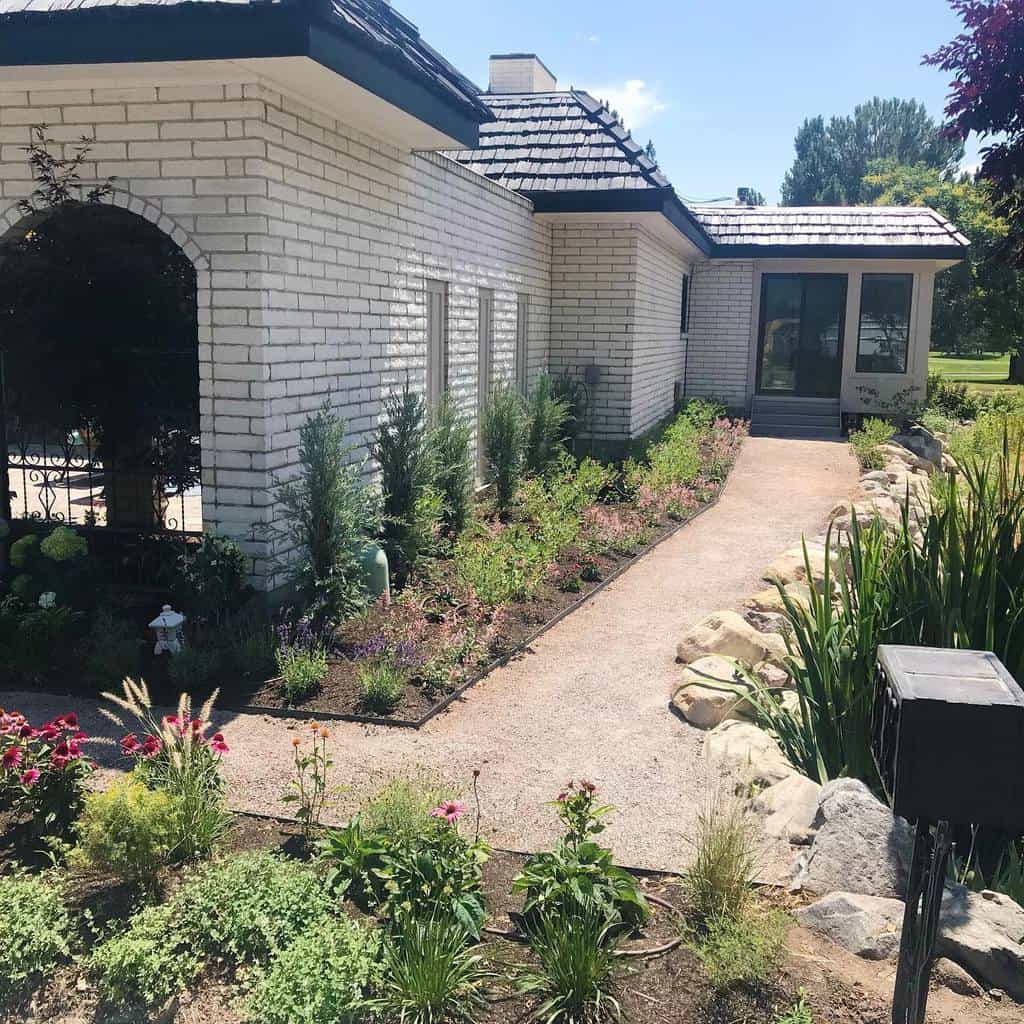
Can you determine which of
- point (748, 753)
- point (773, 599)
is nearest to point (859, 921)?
point (748, 753)

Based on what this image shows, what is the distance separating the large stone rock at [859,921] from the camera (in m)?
3.41

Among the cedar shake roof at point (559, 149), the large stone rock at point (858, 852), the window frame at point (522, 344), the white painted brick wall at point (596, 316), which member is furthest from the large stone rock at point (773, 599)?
the white painted brick wall at point (596, 316)

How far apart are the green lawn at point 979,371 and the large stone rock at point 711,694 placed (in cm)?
2163

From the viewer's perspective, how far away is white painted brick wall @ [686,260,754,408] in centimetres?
2180

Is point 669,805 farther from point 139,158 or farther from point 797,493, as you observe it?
point 797,493

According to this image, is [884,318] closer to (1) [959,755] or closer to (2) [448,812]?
(2) [448,812]

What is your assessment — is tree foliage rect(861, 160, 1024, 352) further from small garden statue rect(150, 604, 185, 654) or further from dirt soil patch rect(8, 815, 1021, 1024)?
dirt soil patch rect(8, 815, 1021, 1024)

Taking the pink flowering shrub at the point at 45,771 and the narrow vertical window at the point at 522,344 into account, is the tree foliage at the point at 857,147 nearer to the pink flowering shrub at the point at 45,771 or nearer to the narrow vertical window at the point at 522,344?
the narrow vertical window at the point at 522,344

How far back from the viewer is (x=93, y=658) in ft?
19.7

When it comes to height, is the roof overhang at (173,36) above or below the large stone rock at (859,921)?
above

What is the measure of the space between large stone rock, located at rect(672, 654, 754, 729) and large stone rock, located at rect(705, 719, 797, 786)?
16 centimetres

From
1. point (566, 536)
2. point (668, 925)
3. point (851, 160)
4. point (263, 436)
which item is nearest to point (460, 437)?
point (566, 536)

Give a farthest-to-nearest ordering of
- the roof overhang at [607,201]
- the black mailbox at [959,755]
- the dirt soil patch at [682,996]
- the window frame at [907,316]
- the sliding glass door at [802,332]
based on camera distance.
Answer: the sliding glass door at [802,332] < the window frame at [907,316] < the roof overhang at [607,201] < the dirt soil patch at [682,996] < the black mailbox at [959,755]

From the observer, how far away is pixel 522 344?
1350 cm
